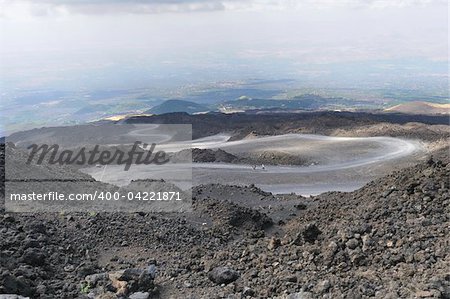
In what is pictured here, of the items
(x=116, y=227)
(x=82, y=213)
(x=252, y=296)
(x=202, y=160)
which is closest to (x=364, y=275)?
(x=252, y=296)

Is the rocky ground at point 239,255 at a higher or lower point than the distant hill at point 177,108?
lower

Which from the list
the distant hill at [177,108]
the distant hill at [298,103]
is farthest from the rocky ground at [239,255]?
the distant hill at [298,103]

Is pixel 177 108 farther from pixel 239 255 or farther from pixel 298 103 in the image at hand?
pixel 239 255

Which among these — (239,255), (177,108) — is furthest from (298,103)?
(239,255)

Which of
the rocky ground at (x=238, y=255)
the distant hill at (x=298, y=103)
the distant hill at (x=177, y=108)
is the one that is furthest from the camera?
the distant hill at (x=298, y=103)

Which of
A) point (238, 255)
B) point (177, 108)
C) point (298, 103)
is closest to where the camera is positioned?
point (238, 255)

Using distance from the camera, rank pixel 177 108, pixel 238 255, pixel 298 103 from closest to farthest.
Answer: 1. pixel 238 255
2. pixel 177 108
3. pixel 298 103

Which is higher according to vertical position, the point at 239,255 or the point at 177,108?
the point at 177,108

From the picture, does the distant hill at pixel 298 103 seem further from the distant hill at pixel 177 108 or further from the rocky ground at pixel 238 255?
the rocky ground at pixel 238 255

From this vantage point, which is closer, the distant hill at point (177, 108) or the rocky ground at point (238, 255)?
the rocky ground at point (238, 255)
